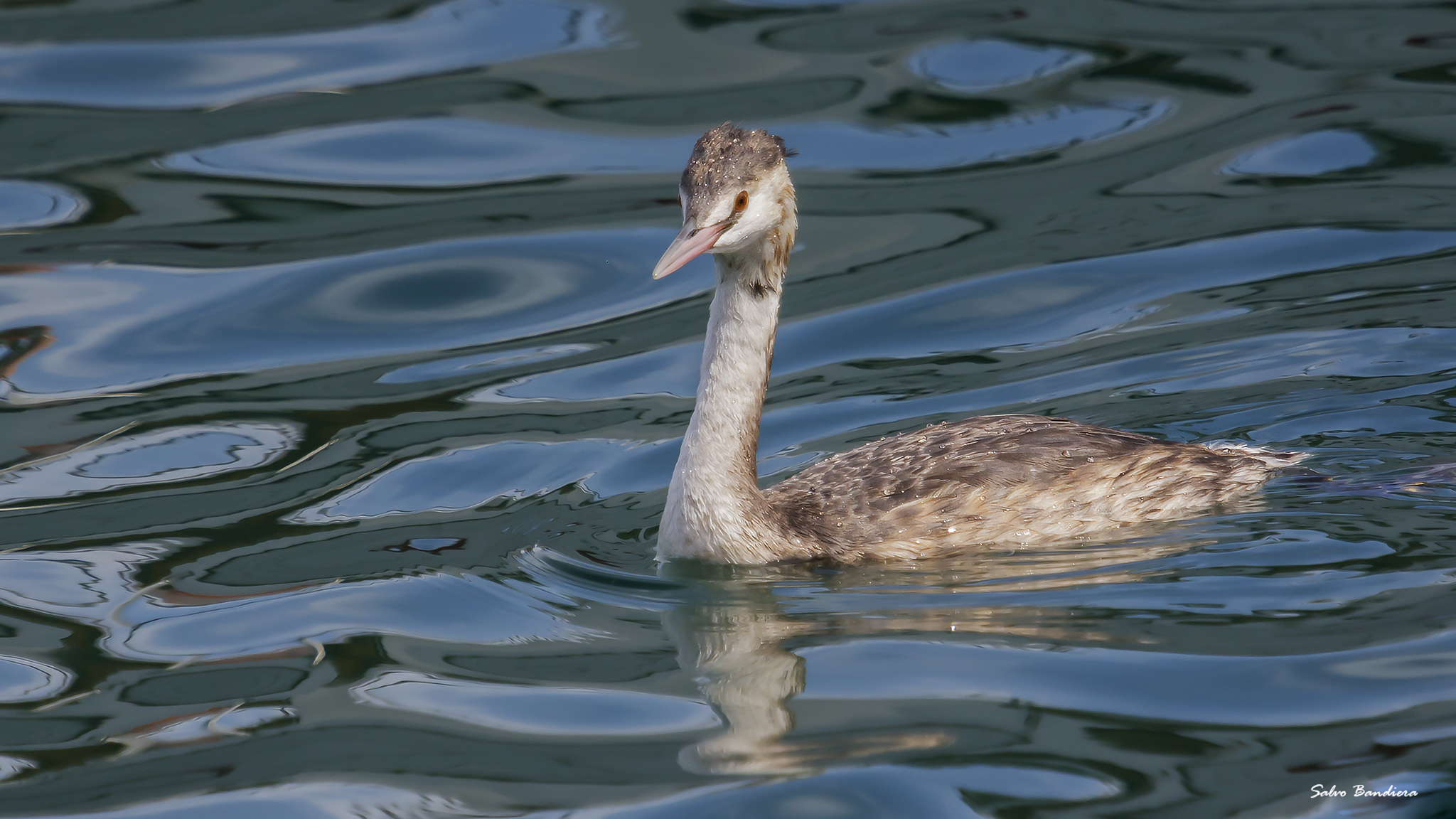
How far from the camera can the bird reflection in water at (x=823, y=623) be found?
530 centimetres

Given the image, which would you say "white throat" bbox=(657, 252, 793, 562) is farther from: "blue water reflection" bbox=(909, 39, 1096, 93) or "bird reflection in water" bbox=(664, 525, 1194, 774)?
"blue water reflection" bbox=(909, 39, 1096, 93)

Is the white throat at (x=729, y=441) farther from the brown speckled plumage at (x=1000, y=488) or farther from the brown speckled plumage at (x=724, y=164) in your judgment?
the brown speckled plumage at (x=724, y=164)

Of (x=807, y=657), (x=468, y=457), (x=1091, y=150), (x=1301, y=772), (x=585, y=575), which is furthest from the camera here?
(x=1091, y=150)

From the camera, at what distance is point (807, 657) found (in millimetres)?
5910

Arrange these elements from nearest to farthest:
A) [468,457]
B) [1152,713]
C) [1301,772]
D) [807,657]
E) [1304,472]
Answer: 1. [1301,772]
2. [1152,713]
3. [807,657]
4. [1304,472]
5. [468,457]

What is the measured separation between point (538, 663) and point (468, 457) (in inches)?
96.7

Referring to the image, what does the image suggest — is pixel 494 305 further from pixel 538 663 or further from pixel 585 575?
pixel 538 663

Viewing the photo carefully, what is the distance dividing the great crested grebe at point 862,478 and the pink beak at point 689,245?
152 mm

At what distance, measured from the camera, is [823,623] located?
6223 millimetres

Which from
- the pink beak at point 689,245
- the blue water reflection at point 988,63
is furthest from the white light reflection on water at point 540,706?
the blue water reflection at point 988,63

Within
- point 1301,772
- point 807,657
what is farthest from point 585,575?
point 1301,772

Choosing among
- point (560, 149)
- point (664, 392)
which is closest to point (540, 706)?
point (664, 392)

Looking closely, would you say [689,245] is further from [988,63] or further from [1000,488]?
[988,63]

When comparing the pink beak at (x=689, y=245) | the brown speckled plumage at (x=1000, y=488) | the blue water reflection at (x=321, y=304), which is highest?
the pink beak at (x=689, y=245)
